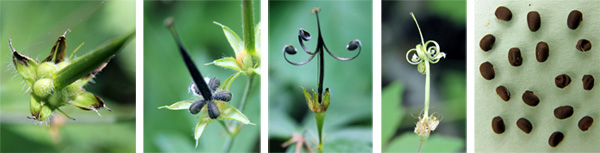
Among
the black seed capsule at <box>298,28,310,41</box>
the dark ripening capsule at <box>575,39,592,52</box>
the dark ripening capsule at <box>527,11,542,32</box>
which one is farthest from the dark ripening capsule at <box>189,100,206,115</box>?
the dark ripening capsule at <box>575,39,592,52</box>

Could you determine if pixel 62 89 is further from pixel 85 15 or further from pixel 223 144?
pixel 223 144

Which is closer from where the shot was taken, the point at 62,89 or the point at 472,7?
the point at 62,89

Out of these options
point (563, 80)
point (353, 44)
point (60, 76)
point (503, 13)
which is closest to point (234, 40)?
point (353, 44)

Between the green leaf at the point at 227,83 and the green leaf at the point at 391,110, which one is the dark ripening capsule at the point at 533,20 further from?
the green leaf at the point at 227,83

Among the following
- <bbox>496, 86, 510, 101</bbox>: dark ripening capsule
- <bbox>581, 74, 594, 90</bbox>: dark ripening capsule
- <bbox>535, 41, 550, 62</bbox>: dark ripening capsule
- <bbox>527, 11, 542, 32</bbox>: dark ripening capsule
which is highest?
<bbox>527, 11, 542, 32</bbox>: dark ripening capsule

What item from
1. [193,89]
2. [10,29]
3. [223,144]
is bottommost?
[223,144]

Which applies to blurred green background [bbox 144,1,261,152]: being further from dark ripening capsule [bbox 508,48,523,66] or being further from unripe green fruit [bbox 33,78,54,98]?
dark ripening capsule [bbox 508,48,523,66]

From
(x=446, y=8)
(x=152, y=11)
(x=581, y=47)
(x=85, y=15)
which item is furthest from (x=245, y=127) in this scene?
(x=581, y=47)
